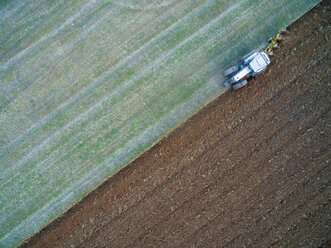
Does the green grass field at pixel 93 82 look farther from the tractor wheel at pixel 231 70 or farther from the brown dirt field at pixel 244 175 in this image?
the brown dirt field at pixel 244 175

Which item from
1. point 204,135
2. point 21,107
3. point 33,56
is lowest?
point 204,135

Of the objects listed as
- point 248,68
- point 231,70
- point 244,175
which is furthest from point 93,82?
point 244,175

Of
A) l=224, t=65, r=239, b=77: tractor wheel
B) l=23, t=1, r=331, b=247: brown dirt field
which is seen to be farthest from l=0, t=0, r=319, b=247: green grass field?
l=23, t=1, r=331, b=247: brown dirt field

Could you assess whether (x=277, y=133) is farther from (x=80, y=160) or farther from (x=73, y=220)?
(x=73, y=220)

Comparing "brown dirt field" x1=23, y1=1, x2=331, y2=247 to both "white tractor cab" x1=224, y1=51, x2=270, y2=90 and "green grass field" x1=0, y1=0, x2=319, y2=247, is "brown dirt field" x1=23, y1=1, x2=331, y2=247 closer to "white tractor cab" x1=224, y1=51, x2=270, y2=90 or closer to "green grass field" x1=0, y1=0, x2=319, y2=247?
"white tractor cab" x1=224, y1=51, x2=270, y2=90

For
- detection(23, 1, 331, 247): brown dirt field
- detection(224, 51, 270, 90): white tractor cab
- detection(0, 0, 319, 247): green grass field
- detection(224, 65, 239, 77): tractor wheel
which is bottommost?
detection(23, 1, 331, 247): brown dirt field

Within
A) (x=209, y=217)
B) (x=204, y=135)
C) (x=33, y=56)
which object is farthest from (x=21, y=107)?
(x=209, y=217)
